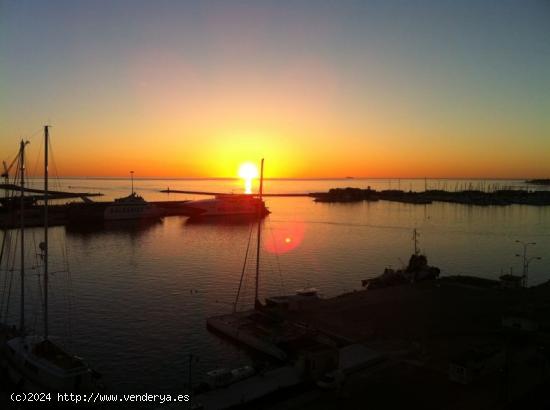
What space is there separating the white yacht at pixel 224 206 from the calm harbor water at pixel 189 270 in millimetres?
9552

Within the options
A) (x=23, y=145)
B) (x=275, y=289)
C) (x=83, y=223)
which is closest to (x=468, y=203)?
(x=83, y=223)

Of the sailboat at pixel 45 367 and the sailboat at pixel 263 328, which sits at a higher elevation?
the sailboat at pixel 45 367

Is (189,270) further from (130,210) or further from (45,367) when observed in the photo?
(130,210)

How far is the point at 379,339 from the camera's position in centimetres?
2136

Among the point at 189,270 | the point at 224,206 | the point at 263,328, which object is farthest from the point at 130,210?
the point at 263,328

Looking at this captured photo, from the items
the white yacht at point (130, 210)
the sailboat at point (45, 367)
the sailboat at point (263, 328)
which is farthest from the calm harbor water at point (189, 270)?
the white yacht at point (130, 210)

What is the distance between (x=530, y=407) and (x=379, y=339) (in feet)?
25.8

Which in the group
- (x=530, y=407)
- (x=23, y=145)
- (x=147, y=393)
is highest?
(x=23, y=145)

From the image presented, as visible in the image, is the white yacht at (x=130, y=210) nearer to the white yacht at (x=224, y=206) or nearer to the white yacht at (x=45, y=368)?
the white yacht at (x=224, y=206)

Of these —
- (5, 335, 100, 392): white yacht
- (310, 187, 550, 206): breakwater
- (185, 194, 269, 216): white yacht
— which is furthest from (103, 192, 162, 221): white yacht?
(310, 187, 550, 206): breakwater

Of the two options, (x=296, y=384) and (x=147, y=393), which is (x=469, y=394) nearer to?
(x=296, y=384)

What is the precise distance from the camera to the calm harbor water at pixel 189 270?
69.9 feet

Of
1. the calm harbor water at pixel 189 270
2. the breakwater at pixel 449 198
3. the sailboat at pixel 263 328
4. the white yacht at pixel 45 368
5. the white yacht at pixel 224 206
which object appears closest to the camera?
the white yacht at pixel 45 368

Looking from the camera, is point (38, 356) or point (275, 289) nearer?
point (38, 356)
